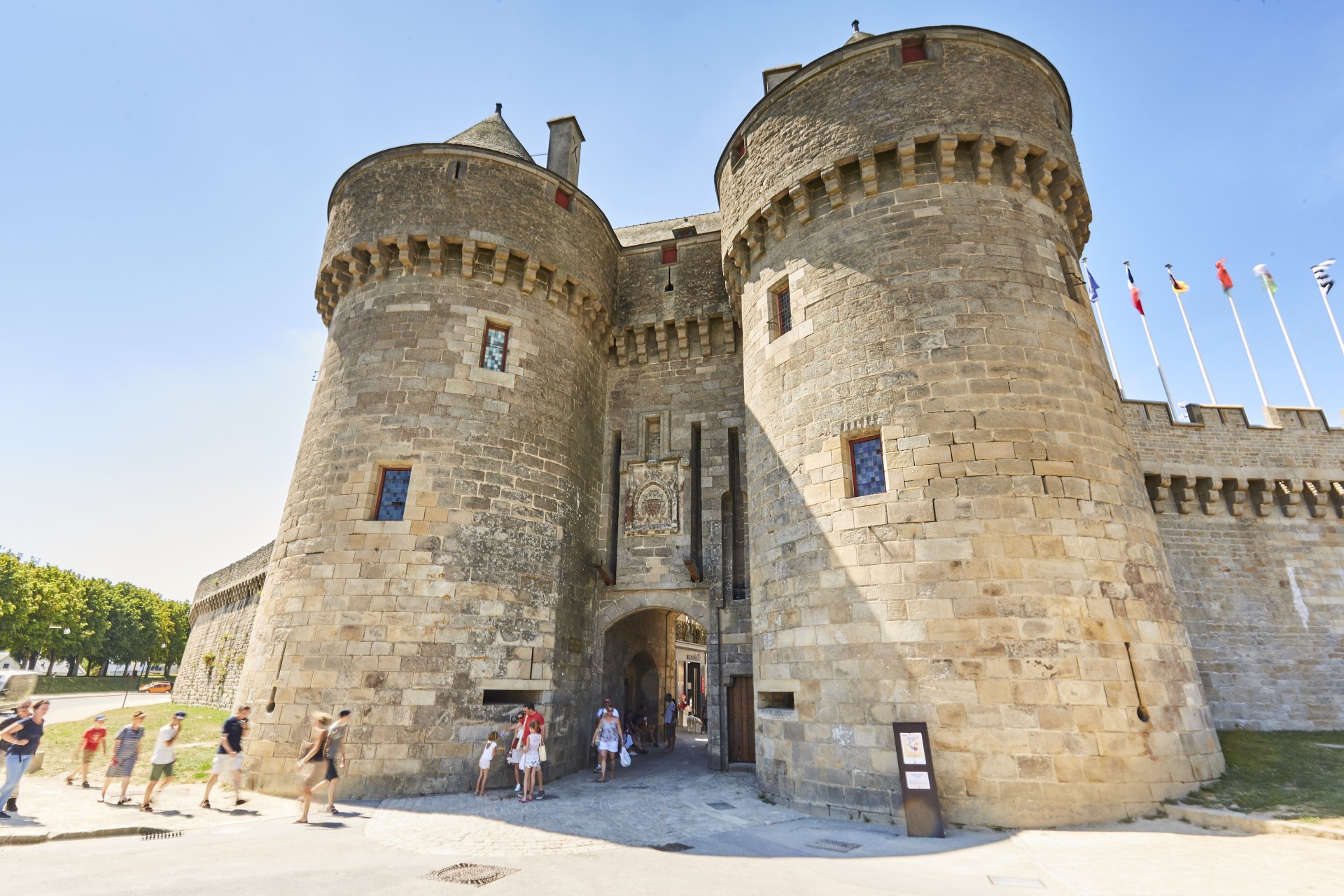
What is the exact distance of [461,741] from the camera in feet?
33.9

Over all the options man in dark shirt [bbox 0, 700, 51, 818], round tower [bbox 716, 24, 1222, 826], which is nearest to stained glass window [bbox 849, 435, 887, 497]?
round tower [bbox 716, 24, 1222, 826]

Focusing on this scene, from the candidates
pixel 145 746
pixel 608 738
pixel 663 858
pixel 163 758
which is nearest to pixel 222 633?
pixel 145 746

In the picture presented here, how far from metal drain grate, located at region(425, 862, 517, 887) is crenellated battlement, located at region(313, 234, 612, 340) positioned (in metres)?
10.4

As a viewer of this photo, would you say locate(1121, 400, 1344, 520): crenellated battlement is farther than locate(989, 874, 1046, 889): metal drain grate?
Yes

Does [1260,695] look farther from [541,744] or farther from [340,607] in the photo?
[340,607]

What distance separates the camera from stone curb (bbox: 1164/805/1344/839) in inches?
242

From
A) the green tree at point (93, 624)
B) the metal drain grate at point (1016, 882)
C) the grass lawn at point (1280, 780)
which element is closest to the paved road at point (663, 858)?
the metal drain grate at point (1016, 882)

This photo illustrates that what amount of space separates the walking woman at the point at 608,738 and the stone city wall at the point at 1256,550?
12430mm

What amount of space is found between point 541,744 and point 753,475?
19.4 feet

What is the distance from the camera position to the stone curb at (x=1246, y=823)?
20.1 feet

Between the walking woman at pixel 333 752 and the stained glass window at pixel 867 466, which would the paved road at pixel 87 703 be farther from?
the stained glass window at pixel 867 466

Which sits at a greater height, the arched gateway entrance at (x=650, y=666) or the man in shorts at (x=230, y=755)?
the arched gateway entrance at (x=650, y=666)

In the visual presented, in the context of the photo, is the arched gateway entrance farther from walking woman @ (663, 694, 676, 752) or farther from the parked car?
the parked car

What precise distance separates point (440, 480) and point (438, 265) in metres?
4.48
